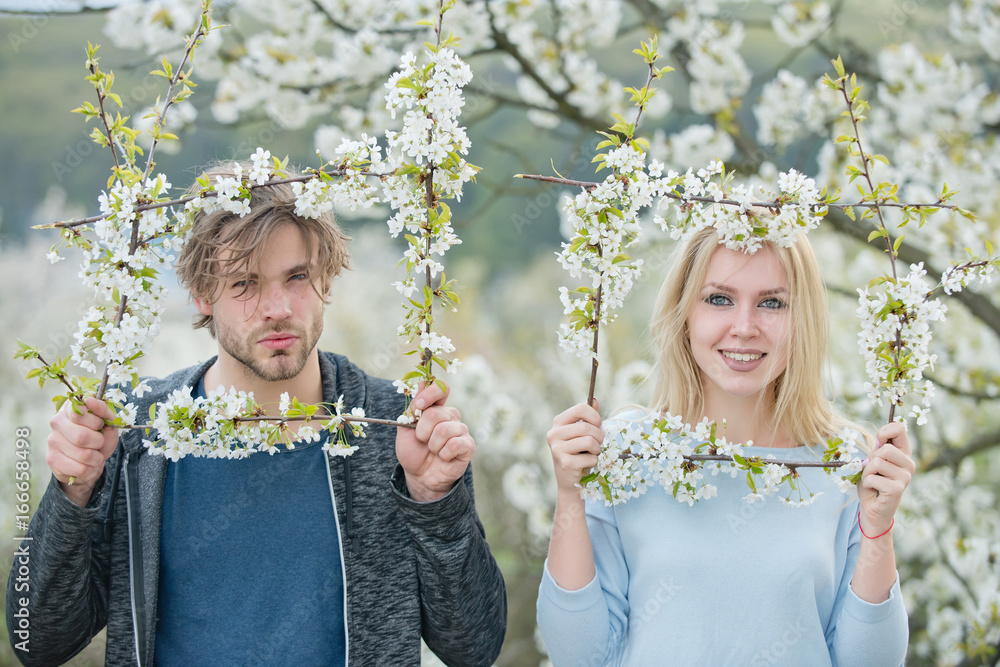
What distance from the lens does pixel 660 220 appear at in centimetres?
145

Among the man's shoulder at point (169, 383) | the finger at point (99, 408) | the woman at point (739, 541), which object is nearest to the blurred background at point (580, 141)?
the man's shoulder at point (169, 383)

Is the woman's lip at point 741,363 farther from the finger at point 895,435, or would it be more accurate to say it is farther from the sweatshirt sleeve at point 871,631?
the sweatshirt sleeve at point 871,631

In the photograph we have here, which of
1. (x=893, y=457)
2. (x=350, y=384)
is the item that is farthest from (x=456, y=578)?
(x=893, y=457)

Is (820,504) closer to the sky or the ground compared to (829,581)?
closer to the sky

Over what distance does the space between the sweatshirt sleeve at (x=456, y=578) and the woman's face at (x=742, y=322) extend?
0.61 metres

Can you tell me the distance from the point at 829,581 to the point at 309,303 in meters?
1.22

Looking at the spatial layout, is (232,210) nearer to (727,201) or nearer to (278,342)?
(278,342)

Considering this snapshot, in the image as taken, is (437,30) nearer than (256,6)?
Yes

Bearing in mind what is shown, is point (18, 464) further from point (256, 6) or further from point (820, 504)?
point (256, 6)

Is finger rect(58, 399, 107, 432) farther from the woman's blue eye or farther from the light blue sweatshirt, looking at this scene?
the woman's blue eye

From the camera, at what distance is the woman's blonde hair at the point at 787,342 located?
1709 mm

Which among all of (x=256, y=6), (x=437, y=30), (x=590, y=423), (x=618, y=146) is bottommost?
(x=590, y=423)

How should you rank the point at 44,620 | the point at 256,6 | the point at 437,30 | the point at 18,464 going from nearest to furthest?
the point at 437,30, the point at 44,620, the point at 18,464, the point at 256,6

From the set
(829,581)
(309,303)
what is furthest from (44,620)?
(829,581)
